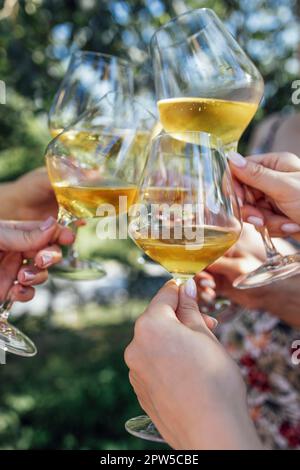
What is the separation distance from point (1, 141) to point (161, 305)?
3.35 m

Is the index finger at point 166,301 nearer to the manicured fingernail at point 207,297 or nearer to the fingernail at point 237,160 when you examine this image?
the fingernail at point 237,160

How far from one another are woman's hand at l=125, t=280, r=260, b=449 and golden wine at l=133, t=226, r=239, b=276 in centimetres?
11

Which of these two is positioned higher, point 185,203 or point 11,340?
point 185,203

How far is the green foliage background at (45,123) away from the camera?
286 centimetres

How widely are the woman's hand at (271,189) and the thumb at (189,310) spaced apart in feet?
1.08

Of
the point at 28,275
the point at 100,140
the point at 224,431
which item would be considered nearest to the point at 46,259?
the point at 28,275

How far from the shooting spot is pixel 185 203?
3.77 ft

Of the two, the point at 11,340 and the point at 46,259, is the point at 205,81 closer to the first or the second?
the point at 46,259

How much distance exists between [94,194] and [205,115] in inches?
12.3

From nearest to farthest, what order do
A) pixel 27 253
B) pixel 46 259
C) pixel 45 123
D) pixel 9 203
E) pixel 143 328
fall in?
pixel 143 328, pixel 46 259, pixel 27 253, pixel 9 203, pixel 45 123

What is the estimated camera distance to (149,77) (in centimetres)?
345

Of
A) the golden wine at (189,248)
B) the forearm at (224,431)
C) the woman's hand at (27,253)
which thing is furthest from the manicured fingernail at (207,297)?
the forearm at (224,431)

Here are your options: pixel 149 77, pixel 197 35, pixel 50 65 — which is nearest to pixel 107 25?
pixel 50 65

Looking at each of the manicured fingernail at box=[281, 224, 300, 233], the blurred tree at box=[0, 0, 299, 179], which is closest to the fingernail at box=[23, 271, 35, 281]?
the manicured fingernail at box=[281, 224, 300, 233]
